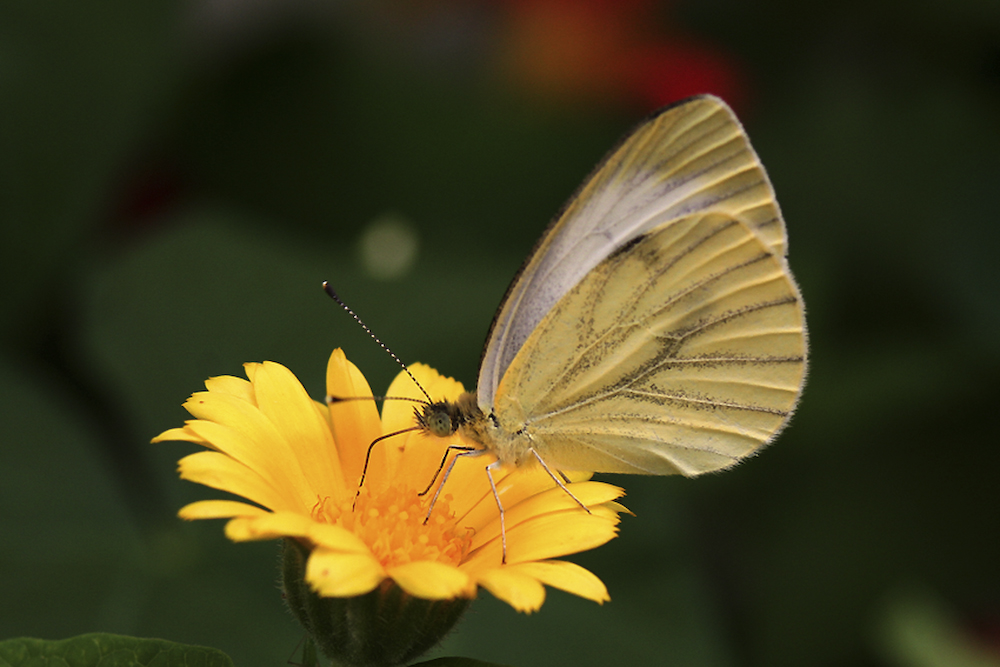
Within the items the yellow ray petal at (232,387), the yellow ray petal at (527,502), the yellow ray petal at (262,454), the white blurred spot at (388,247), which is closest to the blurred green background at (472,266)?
the white blurred spot at (388,247)

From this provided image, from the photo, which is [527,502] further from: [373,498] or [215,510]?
[215,510]

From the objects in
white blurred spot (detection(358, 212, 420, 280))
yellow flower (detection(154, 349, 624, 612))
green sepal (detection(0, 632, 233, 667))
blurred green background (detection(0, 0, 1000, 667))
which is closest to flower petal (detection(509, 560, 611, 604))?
yellow flower (detection(154, 349, 624, 612))

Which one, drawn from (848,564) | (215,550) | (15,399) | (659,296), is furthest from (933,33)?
(15,399)

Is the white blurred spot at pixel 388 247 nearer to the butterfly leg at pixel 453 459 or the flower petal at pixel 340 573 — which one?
the butterfly leg at pixel 453 459

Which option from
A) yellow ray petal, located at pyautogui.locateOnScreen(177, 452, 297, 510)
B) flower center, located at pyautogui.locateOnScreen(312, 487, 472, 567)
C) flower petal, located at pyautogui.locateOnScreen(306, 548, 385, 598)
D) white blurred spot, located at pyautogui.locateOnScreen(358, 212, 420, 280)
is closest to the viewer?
flower petal, located at pyautogui.locateOnScreen(306, 548, 385, 598)

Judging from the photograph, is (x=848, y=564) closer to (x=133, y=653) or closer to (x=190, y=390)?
(x=190, y=390)

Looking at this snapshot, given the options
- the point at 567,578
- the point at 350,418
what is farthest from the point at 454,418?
the point at 567,578

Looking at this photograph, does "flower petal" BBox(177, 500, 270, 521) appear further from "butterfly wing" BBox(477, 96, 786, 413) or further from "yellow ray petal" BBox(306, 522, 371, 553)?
"butterfly wing" BBox(477, 96, 786, 413)
